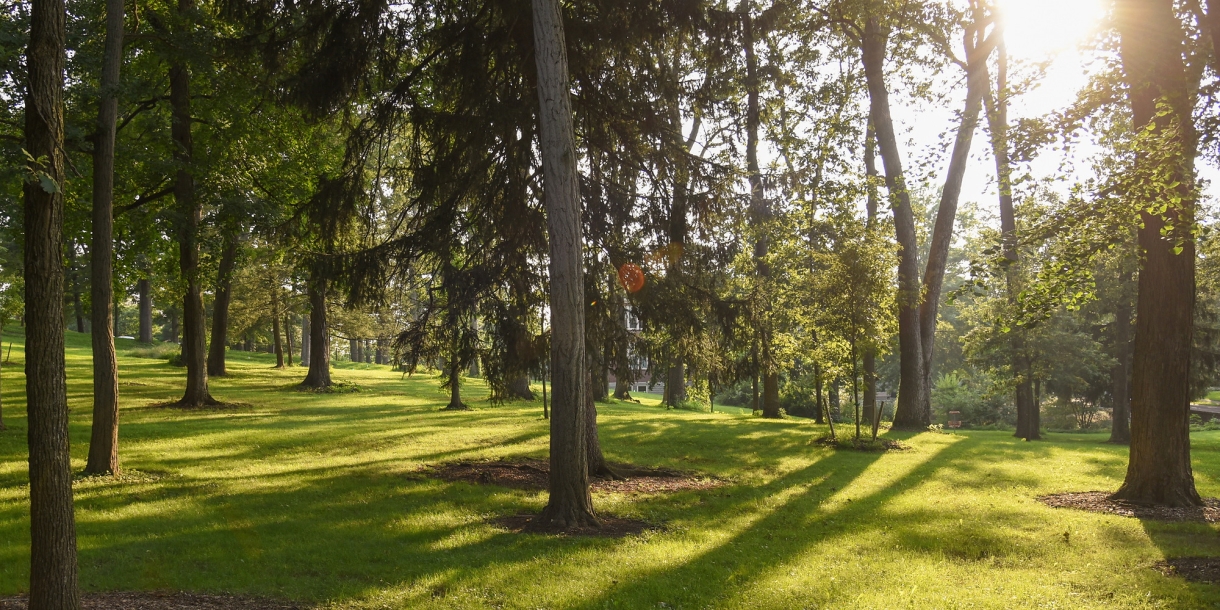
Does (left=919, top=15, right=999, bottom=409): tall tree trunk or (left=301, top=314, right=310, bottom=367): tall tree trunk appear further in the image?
(left=301, top=314, right=310, bottom=367): tall tree trunk

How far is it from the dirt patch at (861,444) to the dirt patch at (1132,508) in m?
5.96

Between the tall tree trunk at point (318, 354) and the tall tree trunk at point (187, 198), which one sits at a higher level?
the tall tree trunk at point (187, 198)

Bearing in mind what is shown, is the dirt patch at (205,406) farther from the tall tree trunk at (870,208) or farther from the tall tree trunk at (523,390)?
the tall tree trunk at (870,208)

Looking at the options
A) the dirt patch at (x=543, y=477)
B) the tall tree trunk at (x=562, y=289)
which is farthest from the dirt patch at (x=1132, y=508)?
the tall tree trunk at (x=562, y=289)

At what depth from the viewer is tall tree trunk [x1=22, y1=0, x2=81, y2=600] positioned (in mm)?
4836

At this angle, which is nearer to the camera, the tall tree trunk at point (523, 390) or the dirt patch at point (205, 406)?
the dirt patch at point (205, 406)

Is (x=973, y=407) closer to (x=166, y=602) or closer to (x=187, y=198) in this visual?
(x=187, y=198)

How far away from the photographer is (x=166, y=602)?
6277mm

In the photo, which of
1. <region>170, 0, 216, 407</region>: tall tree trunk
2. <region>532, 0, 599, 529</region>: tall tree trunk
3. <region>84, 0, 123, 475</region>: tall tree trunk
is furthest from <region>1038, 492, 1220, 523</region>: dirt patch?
<region>170, 0, 216, 407</region>: tall tree trunk

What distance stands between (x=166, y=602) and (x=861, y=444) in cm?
1502

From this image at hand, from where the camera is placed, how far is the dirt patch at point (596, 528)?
359 inches

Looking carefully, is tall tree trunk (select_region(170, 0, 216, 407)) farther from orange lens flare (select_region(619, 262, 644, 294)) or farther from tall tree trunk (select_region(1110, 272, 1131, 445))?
tall tree trunk (select_region(1110, 272, 1131, 445))

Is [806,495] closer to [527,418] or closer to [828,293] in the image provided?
[828,293]

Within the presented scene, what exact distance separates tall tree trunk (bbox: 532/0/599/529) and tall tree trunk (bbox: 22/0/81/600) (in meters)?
5.12
